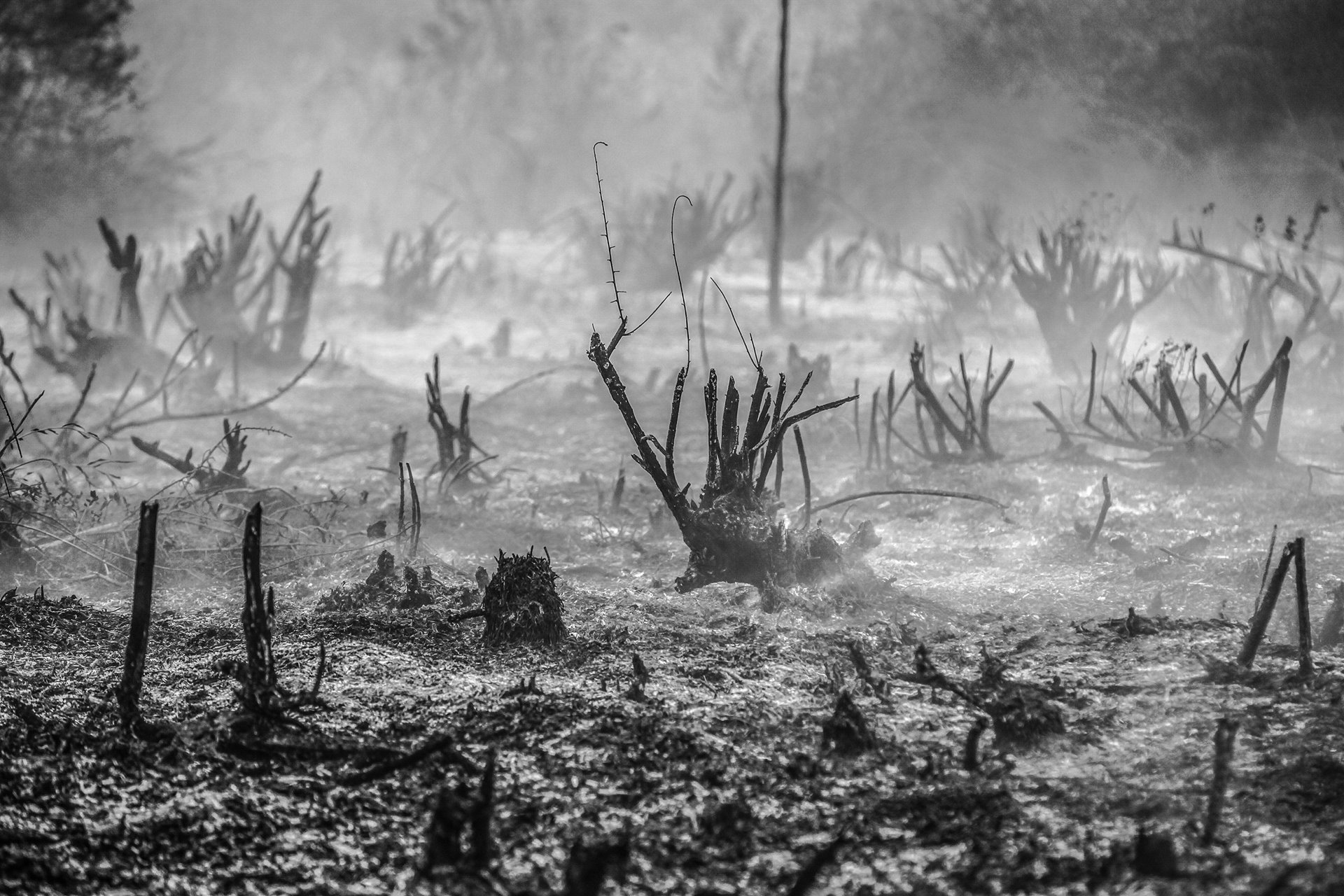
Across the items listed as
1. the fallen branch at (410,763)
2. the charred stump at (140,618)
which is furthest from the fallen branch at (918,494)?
the charred stump at (140,618)

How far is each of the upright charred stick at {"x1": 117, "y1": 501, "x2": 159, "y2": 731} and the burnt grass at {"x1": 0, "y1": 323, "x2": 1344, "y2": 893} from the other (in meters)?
0.06

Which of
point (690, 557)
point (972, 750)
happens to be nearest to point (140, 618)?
point (690, 557)

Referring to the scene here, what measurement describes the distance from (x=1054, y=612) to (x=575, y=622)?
1.20 meters

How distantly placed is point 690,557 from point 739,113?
13.1m

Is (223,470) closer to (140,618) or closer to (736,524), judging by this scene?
(140,618)

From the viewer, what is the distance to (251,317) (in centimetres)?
814

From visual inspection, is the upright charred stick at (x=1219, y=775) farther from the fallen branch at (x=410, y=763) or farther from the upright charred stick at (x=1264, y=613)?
the fallen branch at (x=410, y=763)

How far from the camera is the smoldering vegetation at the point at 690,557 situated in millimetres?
1544

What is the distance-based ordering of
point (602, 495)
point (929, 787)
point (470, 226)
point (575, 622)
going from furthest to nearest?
point (470, 226), point (602, 495), point (575, 622), point (929, 787)

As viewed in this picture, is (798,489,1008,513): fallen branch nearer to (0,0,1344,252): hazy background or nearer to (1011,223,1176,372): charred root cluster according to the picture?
(1011,223,1176,372): charred root cluster

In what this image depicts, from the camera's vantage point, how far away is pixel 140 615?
1896mm

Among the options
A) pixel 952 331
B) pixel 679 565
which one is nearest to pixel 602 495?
pixel 679 565

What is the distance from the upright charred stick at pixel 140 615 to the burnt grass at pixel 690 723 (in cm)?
6

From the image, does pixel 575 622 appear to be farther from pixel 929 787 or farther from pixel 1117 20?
pixel 1117 20
